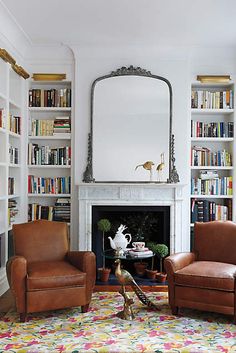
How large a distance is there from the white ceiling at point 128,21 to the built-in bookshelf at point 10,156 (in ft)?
2.08

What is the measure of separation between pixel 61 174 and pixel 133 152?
1.03 m

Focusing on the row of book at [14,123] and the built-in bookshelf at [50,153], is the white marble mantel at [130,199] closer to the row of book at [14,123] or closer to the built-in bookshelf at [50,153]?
the built-in bookshelf at [50,153]

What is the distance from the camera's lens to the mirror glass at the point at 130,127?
540 centimetres

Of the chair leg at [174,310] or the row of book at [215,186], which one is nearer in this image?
the chair leg at [174,310]

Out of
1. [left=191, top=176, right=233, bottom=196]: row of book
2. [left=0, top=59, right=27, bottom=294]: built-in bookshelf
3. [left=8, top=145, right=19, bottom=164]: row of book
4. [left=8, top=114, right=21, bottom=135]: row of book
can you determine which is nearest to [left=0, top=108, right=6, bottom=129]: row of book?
[left=0, top=59, right=27, bottom=294]: built-in bookshelf

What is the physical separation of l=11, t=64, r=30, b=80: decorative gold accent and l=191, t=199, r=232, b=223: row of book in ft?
8.63

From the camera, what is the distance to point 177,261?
4.03m

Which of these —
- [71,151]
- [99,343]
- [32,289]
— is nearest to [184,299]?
[99,343]

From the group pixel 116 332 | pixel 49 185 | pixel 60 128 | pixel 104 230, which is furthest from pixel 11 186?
pixel 116 332

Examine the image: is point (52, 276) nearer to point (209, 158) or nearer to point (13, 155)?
point (13, 155)

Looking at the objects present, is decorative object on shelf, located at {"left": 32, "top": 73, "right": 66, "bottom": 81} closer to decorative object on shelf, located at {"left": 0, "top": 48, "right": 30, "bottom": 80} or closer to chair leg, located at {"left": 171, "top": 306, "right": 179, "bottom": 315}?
decorative object on shelf, located at {"left": 0, "top": 48, "right": 30, "bottom": 80}

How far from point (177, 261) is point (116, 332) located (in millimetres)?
906

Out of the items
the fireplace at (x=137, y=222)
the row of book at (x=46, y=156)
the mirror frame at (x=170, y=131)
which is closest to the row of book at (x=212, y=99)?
the mirror frame at (x=170, y=131)

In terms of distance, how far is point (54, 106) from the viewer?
5.55m
